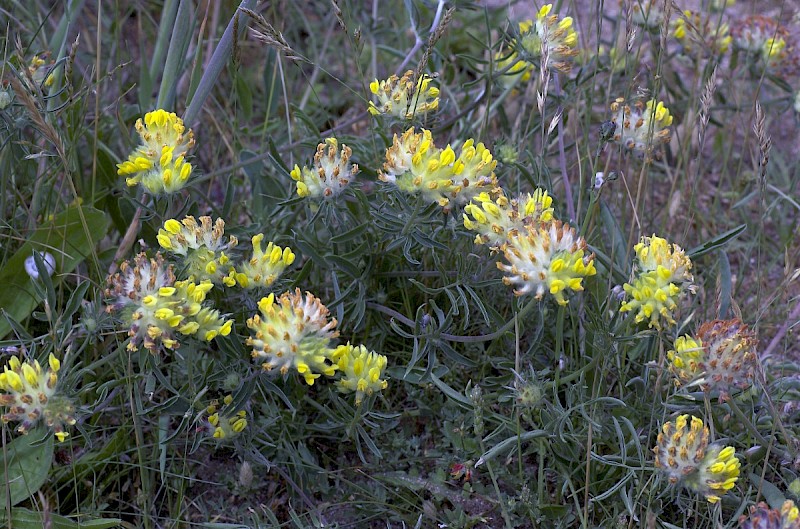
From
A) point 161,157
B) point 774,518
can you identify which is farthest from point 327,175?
point 774,518

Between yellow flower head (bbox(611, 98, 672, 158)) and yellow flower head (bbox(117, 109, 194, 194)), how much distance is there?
1.20 meters

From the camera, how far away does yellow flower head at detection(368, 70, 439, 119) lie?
2398 millimetres

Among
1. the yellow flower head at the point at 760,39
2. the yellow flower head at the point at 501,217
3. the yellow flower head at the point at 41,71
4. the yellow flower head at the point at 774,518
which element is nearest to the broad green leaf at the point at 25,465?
the yellow flower head at the point at 41,71

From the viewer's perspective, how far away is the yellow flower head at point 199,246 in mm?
2055

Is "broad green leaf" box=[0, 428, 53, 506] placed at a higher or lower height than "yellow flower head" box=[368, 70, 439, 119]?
lower

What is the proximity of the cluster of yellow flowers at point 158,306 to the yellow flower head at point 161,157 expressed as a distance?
0.27 meters

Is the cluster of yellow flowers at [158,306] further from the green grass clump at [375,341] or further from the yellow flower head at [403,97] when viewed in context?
the yellow flower head at [403,97]

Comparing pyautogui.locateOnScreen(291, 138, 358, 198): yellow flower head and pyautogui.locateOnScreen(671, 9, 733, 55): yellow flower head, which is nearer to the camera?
pyautogui.locateOnScreen(291, 138, 358, 198): yellow flower head

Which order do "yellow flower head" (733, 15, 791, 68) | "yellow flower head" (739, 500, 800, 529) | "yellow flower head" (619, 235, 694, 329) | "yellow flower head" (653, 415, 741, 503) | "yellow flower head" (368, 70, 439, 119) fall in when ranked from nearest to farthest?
"yellow flower head" (739, 500, 800, 529)
"yellow flower head" (653, 415, 741, 503)
"yellow flower head" (619, 235, 694, 329)
"yellow flower head" (368, 70, 439, 119)
"yellow flower head" (733, 15, 791, 68)

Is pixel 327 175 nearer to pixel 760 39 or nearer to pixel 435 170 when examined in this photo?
pixel 435 170

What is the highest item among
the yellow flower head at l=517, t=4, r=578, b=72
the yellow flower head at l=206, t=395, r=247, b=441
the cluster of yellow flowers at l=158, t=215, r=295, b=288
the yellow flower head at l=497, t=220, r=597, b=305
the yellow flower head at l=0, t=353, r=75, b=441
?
Result: the yellow flower head at l=517, t=4, r=578, b=72

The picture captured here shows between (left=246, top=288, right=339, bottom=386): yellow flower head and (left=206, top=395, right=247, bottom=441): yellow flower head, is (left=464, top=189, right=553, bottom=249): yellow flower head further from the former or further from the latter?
(left=206, top=395, right=247, bottom=441): yellow flower head

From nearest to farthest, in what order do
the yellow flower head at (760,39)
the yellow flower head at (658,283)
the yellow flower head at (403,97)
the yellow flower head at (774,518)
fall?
the yellow flower head at (774,518) < the yellow flower head at (658,283) < the yellow flower head at (403,97) < the yellow flower head at (760,39)

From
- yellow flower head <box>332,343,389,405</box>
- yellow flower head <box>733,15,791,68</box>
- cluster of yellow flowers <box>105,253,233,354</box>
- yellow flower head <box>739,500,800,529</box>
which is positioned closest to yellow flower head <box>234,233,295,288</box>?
cluster of yellow flowers <box>105,253,233,354</box>
